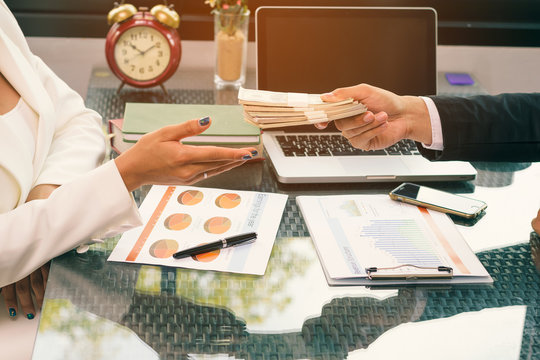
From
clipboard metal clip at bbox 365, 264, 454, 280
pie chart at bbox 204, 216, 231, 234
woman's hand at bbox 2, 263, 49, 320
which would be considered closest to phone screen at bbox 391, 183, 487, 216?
clipboard metal clip at bbox 365, 264, 454, 280

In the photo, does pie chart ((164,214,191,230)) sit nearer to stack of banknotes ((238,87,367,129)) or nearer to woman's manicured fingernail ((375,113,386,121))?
stack of banknotes ((238,87,367,129))

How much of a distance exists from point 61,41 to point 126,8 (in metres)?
0.45

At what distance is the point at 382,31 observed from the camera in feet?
5.06

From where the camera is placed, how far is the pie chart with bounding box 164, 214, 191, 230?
1.04 m

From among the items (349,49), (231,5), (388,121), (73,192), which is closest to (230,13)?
(231,5)

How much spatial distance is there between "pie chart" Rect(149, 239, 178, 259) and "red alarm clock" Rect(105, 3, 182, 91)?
2.59 ft

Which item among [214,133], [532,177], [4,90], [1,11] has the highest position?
[1,11]

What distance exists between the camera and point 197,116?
1.31 metres

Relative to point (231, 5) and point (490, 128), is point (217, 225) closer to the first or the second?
point (490, 128)

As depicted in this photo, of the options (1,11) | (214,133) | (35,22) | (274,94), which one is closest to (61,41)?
(35,22)

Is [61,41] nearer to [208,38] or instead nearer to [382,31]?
[208,38]

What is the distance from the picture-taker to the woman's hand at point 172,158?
0.94 m

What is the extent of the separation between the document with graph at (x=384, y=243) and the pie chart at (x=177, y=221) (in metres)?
0.21

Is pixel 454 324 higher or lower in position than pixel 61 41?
lower
